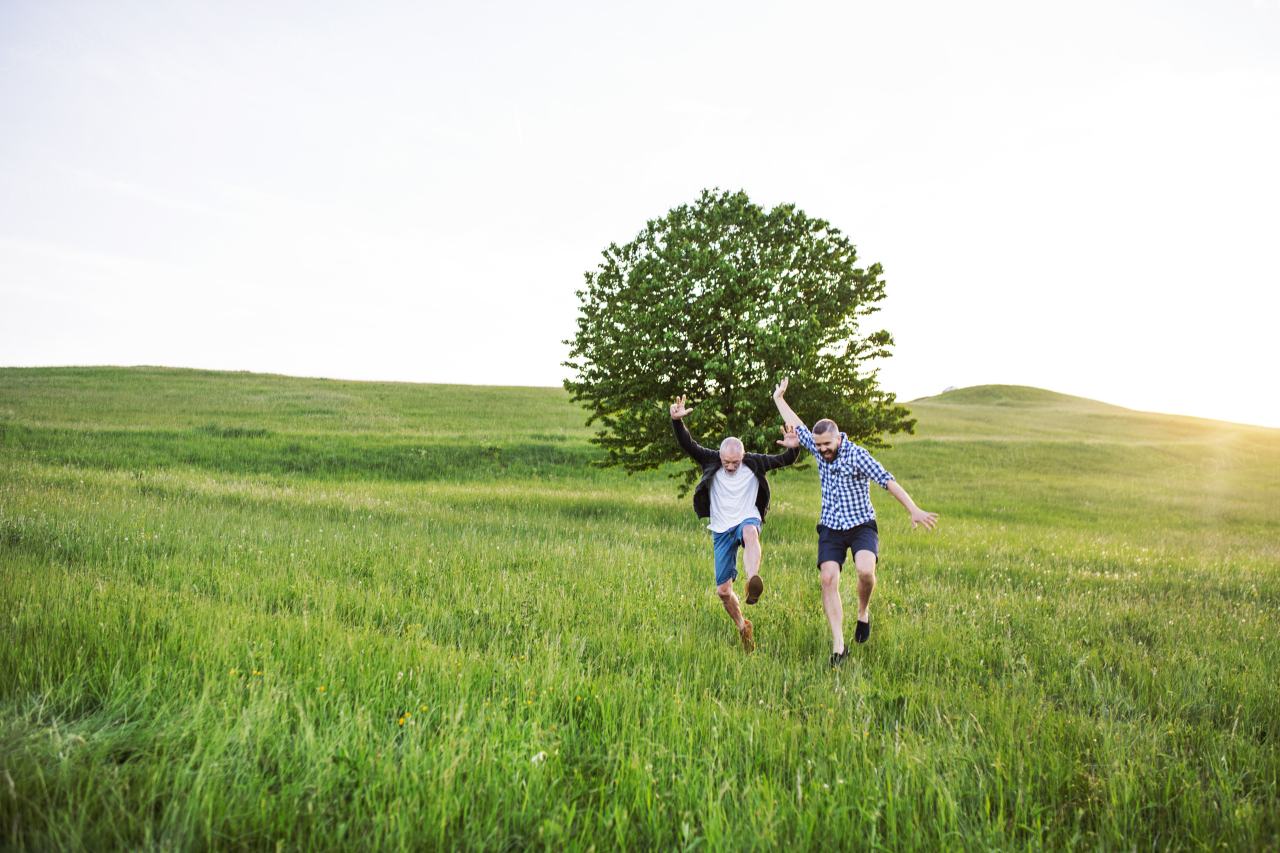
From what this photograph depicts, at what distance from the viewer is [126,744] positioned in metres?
3.07

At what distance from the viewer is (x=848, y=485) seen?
618 centimetres

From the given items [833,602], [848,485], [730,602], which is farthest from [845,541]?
[730,602]

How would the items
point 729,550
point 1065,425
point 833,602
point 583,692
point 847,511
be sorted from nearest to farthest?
point 583,692 < point 833,602 < point 847,511 < point 729,550 < point 1065,425

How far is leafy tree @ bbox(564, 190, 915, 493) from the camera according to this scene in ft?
43.4

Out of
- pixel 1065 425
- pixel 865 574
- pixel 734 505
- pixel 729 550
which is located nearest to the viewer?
pixel 865 574

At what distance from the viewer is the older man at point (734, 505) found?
6.18 meters

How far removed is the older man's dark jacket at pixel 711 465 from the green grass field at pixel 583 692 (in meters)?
1.28

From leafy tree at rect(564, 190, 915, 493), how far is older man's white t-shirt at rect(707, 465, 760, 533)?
19.9ft

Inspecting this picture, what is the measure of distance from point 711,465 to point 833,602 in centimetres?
208

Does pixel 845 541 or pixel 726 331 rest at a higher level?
pixel 726 331

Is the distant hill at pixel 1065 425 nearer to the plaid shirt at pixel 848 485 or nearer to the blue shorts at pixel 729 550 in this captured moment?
the plaid shirt at pixel 848 485

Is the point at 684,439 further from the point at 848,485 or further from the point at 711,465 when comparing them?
the point at 848,485

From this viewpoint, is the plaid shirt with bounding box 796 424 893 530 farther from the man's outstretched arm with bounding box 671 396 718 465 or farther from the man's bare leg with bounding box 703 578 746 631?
the man's outstretched arm with bounding box 671 396 718 465

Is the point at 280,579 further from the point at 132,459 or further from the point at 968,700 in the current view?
the point at 132,459
